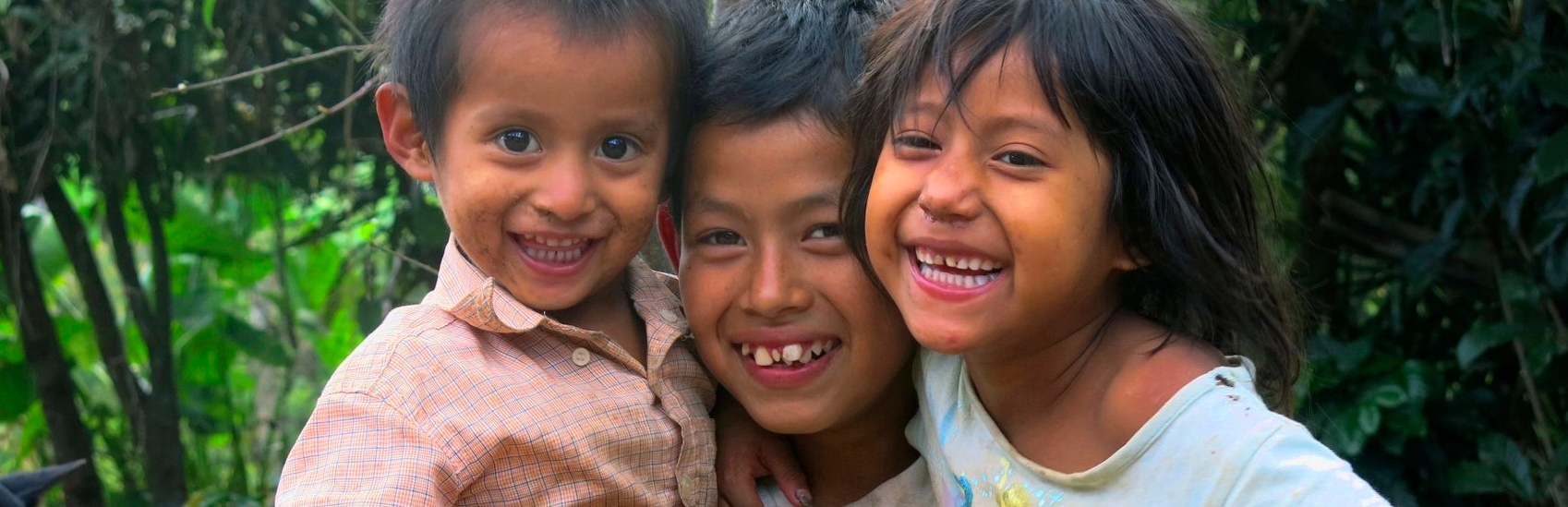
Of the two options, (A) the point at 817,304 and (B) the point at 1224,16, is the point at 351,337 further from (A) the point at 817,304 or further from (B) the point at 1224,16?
(A) the point at 817,304

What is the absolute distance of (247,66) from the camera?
3.39 metres

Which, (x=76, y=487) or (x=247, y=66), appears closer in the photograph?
(x=247, y=66)

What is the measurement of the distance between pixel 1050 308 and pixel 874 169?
0.87 feet

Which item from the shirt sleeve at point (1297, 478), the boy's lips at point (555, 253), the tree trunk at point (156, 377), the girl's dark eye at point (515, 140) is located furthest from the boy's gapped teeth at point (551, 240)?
the tree trunk at point (156, 377)

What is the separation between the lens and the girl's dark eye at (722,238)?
67.1 inches

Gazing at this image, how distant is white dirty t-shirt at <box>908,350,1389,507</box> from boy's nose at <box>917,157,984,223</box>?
11.0 inches

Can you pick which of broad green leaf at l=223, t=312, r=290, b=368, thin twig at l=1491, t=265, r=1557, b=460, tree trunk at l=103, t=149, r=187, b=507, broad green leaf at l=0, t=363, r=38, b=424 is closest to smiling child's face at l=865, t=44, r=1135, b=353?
thin twig at l=1491, t=265, r=1557, b=460

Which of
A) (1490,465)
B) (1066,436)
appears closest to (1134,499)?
(1066,436)

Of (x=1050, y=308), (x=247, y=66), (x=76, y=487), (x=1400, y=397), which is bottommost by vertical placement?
(x=76, y=487)

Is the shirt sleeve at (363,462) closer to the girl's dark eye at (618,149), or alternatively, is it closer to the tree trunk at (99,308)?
the girl's dark eye at (618,149)

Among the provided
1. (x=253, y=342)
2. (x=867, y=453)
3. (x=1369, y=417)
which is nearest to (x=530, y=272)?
(x=867, y=453)

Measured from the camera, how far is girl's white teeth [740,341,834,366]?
170 centimetres

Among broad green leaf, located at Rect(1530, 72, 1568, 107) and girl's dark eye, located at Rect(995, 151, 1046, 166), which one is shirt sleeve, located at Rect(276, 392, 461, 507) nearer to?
girl's dark eye, located at Rect(995, 151, 1046, 166)

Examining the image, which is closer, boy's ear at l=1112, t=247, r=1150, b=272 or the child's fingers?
boy's ear at l=1112, t=247, r=1150, b=272
